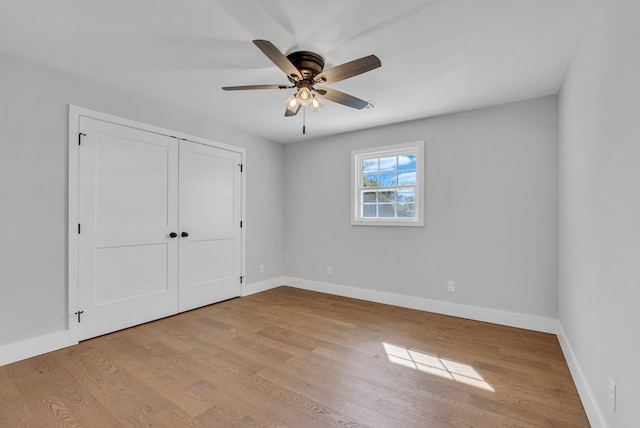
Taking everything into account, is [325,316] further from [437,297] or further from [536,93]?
[536,93]

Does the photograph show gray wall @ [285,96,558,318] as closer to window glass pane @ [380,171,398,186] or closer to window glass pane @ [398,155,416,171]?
window glass pane @ [398,155,416,171]

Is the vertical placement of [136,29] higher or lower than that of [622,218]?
higher

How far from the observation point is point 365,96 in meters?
3.15

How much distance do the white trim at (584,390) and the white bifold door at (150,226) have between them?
12.5 ft

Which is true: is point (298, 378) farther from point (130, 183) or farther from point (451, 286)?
point (130, 183)

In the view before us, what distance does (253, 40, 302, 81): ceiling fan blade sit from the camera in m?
1.70

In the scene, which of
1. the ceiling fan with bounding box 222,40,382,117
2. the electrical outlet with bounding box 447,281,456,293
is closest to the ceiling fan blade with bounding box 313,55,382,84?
the ceiling fan with bounding box 222,40,382,117

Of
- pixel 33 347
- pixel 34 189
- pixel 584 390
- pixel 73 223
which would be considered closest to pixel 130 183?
pixel 73 223

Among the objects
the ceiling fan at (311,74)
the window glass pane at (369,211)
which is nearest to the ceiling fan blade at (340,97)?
the ceiling fan at (311,74)

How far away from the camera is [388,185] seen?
4.20 m

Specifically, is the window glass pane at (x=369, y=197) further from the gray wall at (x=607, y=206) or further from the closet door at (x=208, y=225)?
the gray wall at (x=607, y=206)

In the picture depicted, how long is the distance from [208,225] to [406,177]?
2761 millimetres

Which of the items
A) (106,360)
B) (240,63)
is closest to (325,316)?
(106,360)

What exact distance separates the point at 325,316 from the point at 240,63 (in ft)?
9.29
